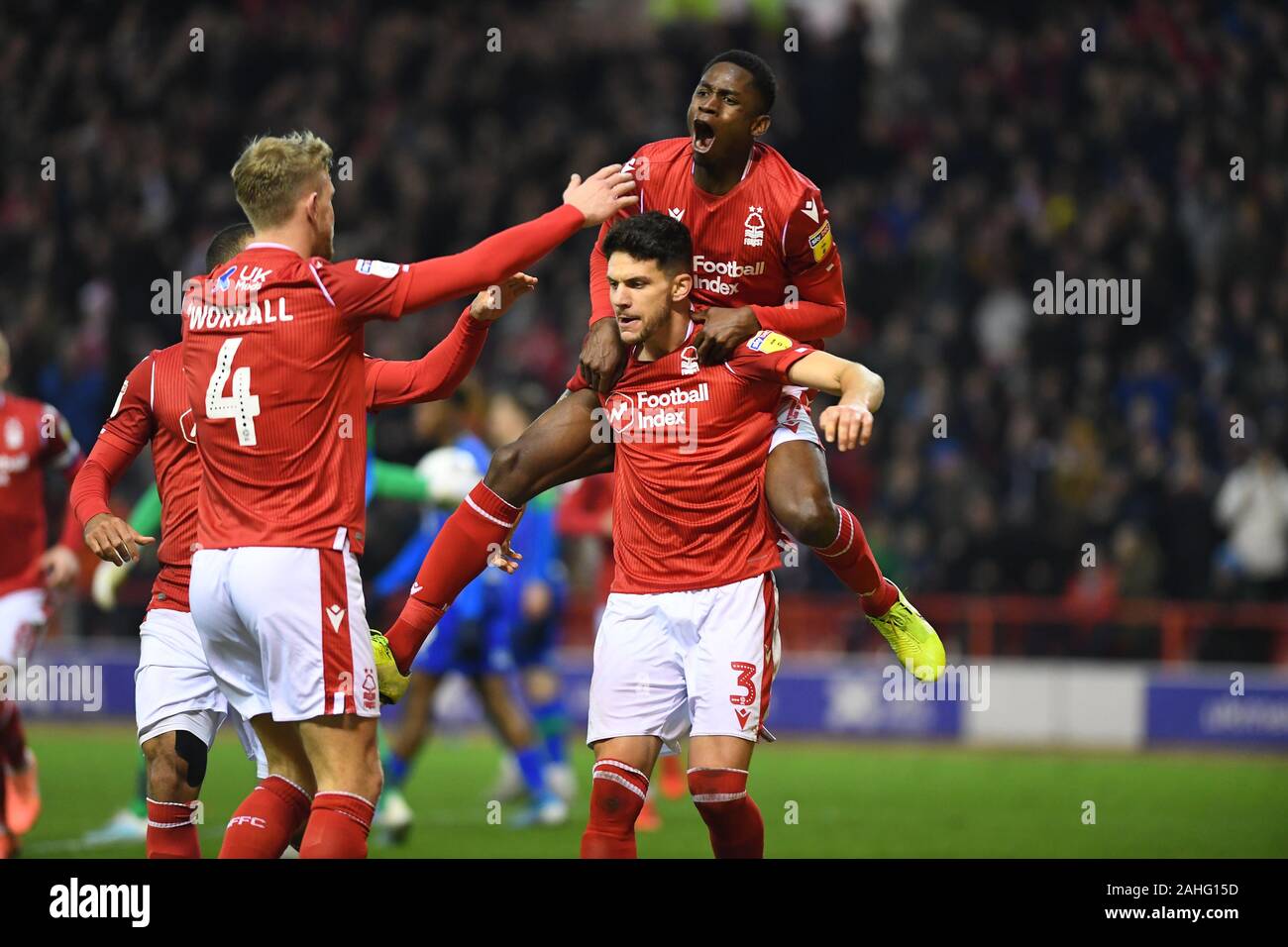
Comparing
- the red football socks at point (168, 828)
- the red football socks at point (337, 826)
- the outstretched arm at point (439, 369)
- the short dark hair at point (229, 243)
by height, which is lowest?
the red football socks at point (168, 828)

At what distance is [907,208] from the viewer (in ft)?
63.7

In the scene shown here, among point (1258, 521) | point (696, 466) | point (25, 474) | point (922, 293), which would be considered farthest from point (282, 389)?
point (922, 293)

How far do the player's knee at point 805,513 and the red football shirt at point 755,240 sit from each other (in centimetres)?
74

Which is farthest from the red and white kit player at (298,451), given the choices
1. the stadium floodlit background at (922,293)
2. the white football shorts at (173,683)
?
the stadium floodlit background at (922,293)

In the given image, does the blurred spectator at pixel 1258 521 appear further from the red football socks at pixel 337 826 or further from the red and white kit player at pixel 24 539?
the red football socks at pixel 337 826

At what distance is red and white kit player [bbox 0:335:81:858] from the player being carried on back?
10.1ft

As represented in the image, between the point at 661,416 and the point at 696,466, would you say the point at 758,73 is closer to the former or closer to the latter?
the point at 661,416

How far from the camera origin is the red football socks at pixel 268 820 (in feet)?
19.2

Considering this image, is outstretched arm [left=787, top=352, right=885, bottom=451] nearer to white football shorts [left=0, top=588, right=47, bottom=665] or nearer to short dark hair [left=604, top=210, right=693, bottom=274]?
short dark hair [left=604, top=210, right=693, bottom=274]

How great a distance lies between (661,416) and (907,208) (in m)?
13.4

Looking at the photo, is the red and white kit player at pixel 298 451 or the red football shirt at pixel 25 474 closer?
the red and white kit player at pixel 298 451

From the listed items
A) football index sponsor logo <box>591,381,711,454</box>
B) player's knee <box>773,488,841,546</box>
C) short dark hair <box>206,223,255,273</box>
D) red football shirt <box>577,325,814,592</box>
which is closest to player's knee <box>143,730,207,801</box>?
red football shirt <box>577,325,814,592</box>

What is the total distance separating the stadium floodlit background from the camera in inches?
643
